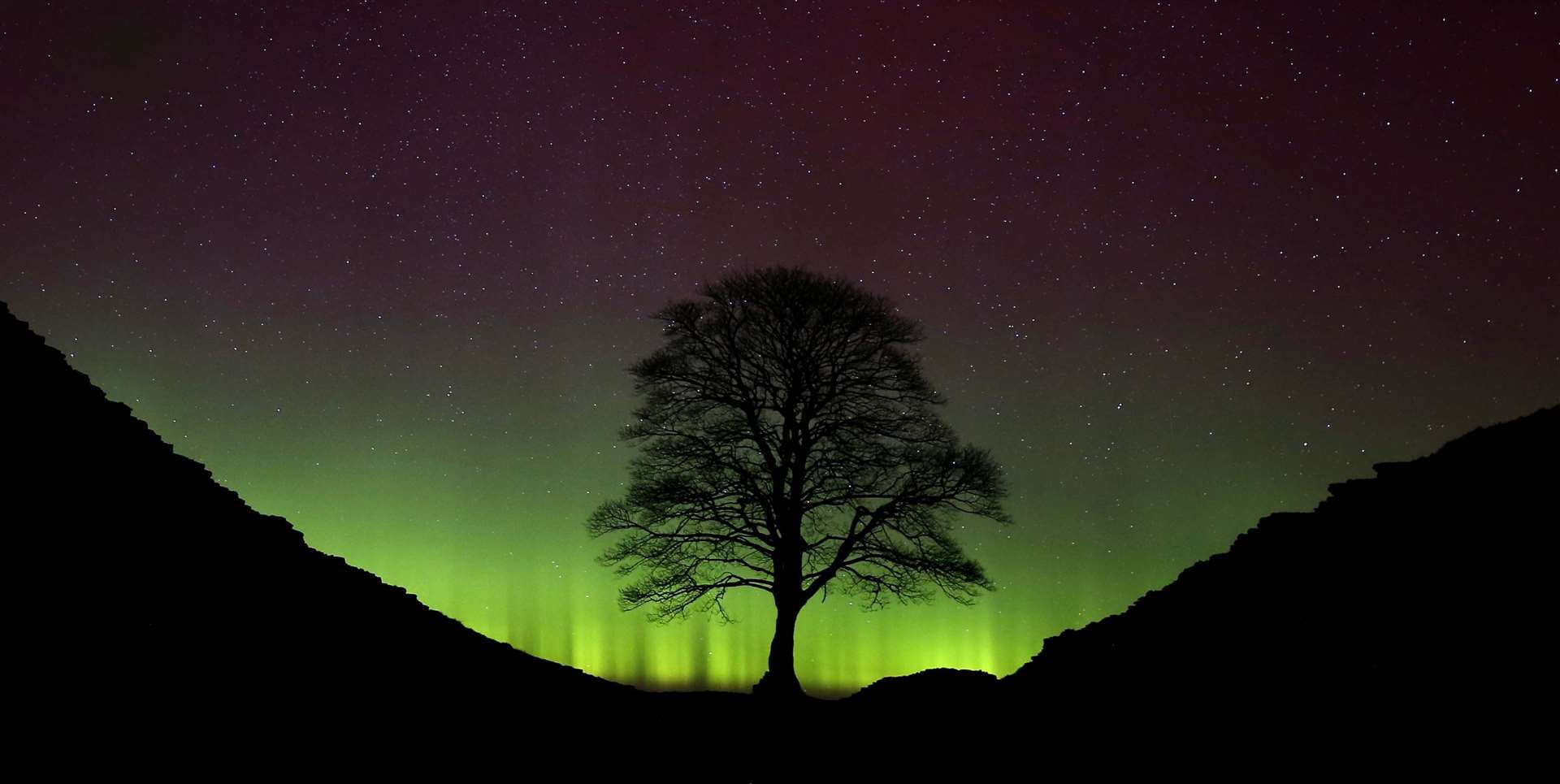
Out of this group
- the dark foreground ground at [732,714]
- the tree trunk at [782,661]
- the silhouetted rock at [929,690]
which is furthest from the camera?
the tree trunk at [782,661]

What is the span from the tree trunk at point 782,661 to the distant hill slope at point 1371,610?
18.0 ft

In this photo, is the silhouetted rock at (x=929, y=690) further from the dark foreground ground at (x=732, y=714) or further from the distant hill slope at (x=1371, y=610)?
the distant hill slope at (x=1371, y=610)

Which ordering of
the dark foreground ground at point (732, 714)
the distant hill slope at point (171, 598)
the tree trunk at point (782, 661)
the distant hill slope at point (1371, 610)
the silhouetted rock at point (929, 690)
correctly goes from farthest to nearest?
the tree trunk at point (782, 661)
the silhouetted rock at point (929, 690)
the distant hill slope at point (171, 598)
the distant hill slope at point (1371, 610)
the dark foreground ground at point (732, 714)

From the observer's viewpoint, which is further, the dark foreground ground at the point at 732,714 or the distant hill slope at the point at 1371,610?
the distant hill slope at the point at 1371,610

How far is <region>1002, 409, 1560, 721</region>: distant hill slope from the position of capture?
352 inches

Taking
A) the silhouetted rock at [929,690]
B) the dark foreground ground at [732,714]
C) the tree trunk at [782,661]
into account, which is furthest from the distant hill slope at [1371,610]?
the tree trunk at [782,661]

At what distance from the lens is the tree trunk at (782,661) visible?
20.2 metres

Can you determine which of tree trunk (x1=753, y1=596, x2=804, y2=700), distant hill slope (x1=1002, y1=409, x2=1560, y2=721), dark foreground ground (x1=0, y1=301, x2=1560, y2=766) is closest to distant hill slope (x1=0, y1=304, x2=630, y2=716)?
dark foreground ground (x1=0, y1=301, x2=1560, y2=766)

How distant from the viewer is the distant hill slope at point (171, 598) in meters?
9.82

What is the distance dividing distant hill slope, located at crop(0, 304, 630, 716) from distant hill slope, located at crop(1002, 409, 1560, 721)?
27.6 ft

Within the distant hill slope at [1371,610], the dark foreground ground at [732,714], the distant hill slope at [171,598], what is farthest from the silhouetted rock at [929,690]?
the distant hill slope at [171,598]

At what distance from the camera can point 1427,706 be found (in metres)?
8.41

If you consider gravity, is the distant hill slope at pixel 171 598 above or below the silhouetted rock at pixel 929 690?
above

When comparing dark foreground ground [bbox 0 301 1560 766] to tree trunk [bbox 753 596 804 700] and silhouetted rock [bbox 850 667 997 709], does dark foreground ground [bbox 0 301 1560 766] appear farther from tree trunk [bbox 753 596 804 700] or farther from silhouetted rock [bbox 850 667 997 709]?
tree trunk [bbox 753 596 804 700]
